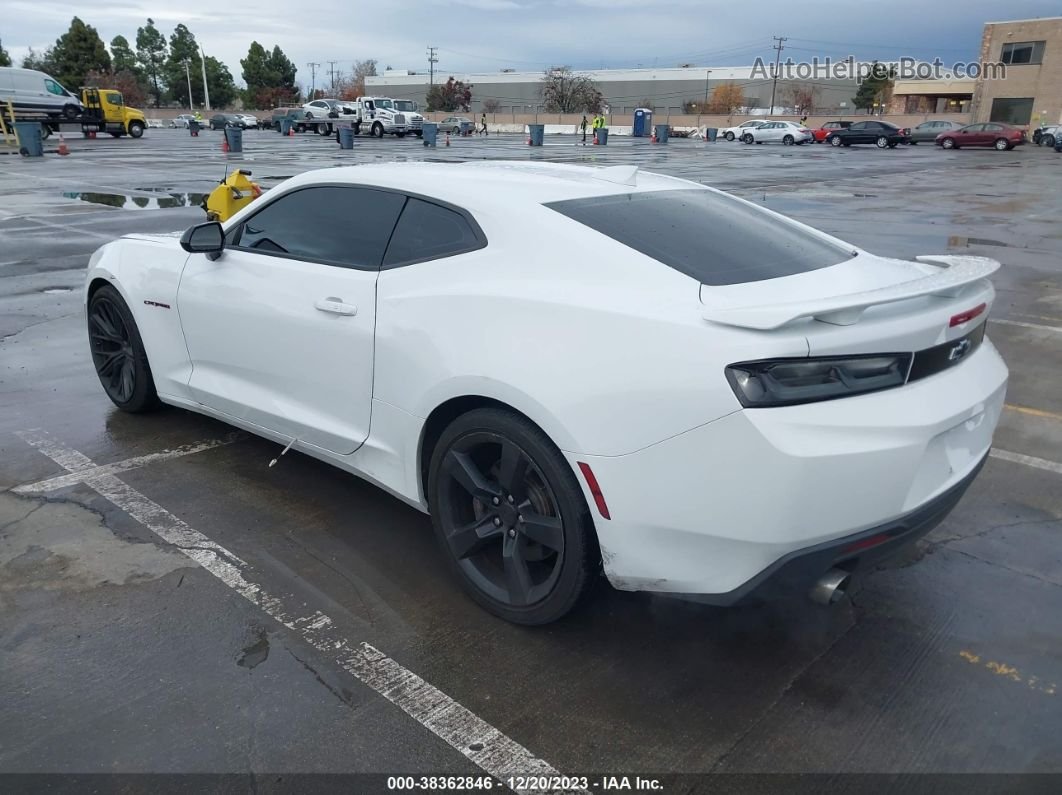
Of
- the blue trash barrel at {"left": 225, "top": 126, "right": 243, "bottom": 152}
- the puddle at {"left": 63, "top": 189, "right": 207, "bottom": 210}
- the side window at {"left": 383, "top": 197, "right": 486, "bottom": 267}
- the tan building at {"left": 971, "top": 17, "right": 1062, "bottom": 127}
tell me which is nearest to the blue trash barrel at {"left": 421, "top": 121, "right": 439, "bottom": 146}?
the blue trash barrel at {"left": 225, "top": 126, "right": 243, "bottom": 152}

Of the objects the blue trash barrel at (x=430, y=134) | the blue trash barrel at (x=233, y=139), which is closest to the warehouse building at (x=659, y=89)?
the blue trash barrel at (x=430, y=134)

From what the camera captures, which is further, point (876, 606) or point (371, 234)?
point (371, 234)

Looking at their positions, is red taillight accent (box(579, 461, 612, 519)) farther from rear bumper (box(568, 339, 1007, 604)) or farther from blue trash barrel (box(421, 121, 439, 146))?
blue trash barrel (box(421, 121, 439, 146))

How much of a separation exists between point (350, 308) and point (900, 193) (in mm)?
20338

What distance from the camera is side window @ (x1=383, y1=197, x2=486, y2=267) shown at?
10.7 ft

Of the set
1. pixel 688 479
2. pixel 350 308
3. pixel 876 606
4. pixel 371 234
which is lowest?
pixel 876 606

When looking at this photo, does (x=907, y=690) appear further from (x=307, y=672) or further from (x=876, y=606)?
(x=307, y=672)

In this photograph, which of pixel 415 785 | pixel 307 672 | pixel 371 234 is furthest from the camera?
pixel 371 234

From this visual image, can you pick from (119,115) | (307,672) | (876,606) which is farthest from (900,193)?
(119,115)

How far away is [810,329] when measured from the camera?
247 cm

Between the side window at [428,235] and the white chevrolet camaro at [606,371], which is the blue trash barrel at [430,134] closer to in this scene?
the white chevrolet camaro at [606,371]

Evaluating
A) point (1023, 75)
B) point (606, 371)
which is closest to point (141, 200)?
point (606, 371)

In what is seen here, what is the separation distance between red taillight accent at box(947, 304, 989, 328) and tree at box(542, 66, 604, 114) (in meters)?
99.5

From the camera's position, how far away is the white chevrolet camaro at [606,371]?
2.46 m
